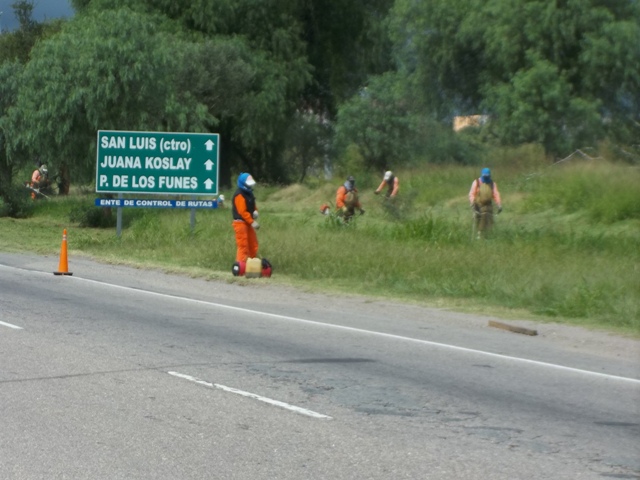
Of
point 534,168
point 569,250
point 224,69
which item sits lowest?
point 569,250

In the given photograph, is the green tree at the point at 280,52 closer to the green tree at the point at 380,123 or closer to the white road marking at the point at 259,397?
the green tree at the point at 380,123

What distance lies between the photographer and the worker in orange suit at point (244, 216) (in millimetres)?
19625

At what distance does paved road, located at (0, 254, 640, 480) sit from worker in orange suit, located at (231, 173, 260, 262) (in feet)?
12.3

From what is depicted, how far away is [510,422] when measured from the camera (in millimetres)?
8727

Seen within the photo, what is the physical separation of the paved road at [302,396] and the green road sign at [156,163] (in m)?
11.6

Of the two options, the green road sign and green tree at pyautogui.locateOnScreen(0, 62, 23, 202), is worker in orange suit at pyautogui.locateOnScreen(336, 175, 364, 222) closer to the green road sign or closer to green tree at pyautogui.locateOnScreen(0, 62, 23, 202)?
the green road sign

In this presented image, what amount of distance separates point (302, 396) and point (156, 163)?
18734 millimetres

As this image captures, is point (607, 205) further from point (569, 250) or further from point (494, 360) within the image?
point (494, 360)

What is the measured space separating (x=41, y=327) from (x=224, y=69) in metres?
33.8

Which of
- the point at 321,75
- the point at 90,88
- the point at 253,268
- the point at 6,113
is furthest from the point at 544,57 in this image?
the point at 253,268

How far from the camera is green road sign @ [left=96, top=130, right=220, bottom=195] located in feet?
90.3

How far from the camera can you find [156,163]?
1087 inches

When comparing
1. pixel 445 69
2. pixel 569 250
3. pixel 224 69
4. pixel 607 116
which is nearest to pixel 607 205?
pixel 569 250

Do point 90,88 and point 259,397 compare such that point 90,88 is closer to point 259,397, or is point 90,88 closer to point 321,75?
point 321,75
